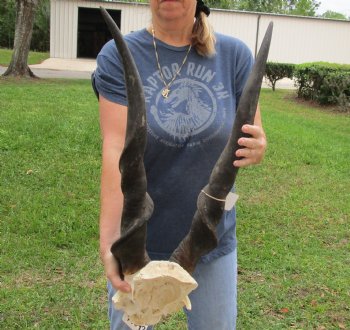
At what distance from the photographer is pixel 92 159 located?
738 centimetres

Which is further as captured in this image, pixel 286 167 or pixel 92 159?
pixel 286 167

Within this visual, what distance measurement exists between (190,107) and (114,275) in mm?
683

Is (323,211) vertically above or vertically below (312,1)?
below

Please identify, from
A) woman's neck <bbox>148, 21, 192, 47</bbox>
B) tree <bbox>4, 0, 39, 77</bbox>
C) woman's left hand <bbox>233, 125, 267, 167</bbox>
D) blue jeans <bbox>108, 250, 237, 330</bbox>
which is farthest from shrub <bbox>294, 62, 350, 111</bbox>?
woman's left hand <bbox>233, 125, 267, 167</bbox>

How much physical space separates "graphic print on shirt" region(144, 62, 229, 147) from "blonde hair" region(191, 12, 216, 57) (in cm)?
6

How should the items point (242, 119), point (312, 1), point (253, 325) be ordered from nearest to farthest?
point (242, 119) → point (253, 325) → point (312, 1)

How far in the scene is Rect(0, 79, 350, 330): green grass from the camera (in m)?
4.00

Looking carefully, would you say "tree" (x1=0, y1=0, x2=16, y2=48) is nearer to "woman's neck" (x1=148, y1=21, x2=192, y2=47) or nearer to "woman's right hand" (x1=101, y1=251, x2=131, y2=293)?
"woman's neck" (x1=148, y1=21, x2=192, y2=47)

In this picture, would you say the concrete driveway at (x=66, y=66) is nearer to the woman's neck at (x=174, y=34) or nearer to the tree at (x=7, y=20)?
the tree at (x=7, y=20)

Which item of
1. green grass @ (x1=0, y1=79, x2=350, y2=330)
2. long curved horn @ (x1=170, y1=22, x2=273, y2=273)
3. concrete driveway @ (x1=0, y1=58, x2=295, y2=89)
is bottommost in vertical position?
concrete driveway @ (x1=0, y1=58, x2=295, y2=89)

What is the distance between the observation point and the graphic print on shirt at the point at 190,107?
75.9 inches

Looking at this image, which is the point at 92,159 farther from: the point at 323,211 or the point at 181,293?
the point at 181,293

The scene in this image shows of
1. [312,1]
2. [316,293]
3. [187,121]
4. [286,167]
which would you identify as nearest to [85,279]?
[316,293]

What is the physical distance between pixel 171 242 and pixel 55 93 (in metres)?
12.4
